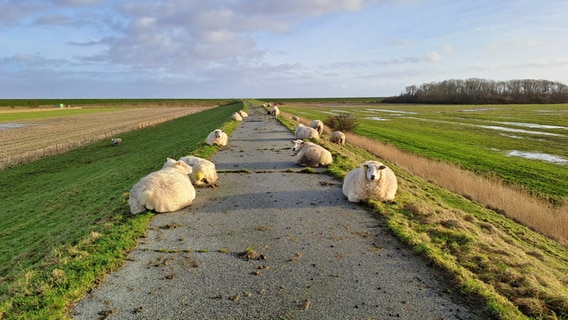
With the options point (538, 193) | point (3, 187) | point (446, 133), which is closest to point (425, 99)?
point (446, 133)

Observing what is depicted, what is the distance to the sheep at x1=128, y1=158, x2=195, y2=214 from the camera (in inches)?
419

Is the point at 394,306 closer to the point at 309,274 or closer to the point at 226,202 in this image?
the point at 309,274

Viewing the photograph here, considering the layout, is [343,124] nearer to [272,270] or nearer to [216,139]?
[216,139]

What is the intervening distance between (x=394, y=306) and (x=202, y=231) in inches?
202

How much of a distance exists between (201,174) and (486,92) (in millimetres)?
157382


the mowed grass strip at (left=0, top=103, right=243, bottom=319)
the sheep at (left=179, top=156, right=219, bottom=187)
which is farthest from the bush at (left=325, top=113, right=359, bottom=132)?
the sheep at (left=179, top=156, right=219, bottom=187)

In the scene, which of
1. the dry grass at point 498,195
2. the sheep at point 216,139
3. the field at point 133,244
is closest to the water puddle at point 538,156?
the dry grass at point 498,195

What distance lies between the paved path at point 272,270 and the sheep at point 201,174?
165 cm

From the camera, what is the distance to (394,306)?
19.9 ft

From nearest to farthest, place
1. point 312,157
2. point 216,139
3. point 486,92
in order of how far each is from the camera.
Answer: point 312,157, point 216,139, point 486,92

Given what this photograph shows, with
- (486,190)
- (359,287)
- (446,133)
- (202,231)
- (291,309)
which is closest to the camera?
(291,309)

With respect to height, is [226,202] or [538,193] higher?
[226,202]

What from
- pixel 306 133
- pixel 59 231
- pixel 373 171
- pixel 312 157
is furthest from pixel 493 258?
pixel 306 133

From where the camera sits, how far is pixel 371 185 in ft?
37.9
